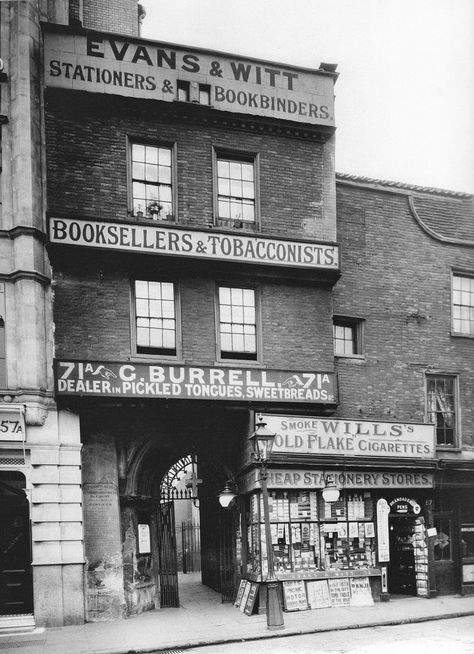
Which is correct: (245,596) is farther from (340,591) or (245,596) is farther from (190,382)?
(190,382)

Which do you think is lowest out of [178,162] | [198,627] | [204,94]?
[198,627]

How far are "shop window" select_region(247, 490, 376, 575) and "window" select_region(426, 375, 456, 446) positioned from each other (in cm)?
356

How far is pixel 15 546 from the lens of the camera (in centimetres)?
1609

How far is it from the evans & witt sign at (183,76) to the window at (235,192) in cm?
142

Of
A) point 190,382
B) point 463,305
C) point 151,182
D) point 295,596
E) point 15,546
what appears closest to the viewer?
point 15,546

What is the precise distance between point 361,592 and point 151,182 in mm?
11297

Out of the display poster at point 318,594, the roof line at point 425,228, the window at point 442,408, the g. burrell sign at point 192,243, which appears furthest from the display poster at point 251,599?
the roof line at point 425,228

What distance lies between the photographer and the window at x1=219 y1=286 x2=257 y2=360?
18.1m

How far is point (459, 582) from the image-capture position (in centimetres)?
1880

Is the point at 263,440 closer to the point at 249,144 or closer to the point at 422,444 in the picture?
the point at 422,444

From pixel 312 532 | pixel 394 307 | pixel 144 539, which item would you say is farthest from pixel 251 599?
pixel 394 307

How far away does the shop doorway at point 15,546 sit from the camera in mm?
15805

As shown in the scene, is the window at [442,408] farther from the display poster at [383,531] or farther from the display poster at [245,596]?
the display poster at [245,596]

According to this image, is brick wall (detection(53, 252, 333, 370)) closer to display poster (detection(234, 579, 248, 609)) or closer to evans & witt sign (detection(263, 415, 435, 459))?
evans & witt sign (detection(263, 415, 435, 459))
